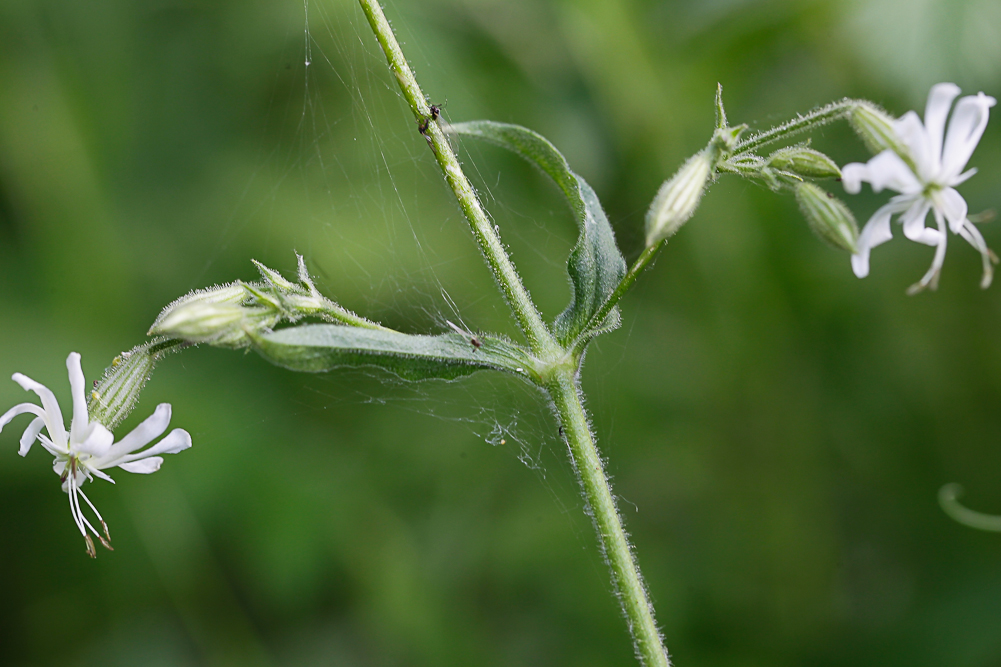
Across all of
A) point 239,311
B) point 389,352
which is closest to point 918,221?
point 389,352

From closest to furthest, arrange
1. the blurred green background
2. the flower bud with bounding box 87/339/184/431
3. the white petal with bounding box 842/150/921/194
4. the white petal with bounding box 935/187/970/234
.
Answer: the white petal with bounding box 842/150/921/194 < the white petal with bounding box 935/187/970/234 < the flower bud with bounding box 87/339/184/431 < the blurred green background

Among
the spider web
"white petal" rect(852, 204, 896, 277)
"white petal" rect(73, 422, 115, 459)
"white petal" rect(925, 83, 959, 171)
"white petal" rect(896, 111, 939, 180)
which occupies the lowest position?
"white petal" rect(73, 422, 115, 459)

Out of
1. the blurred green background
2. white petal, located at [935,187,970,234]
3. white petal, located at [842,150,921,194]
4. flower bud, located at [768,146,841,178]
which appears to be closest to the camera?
white petal, located at [842,150,921,194]

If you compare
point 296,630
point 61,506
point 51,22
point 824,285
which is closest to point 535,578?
point 296,630

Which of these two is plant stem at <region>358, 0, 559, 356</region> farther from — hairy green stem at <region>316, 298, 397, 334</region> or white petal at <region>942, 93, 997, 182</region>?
white petal at <region>942, 93, 997, 182</region>

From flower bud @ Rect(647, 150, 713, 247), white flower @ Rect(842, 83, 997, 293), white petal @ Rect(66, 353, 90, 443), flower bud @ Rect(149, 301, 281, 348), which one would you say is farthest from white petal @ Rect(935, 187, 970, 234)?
white petal @ Rect(66, 353, 90, 443)

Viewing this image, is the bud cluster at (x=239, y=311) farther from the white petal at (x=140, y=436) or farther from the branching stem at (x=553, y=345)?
the branching stem at (x=553, y=345)

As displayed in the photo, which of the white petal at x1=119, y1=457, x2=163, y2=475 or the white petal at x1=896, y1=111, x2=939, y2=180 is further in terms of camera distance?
the white petal at x1=119, y1=457, x2=163, y2=475

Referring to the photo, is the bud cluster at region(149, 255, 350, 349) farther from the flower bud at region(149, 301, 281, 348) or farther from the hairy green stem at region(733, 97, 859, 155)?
the hairy green stem at region(733, 97, 859, 155)

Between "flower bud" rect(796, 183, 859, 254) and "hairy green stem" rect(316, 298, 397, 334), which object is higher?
"flower bud" rect(796, 183, 859, 254)
